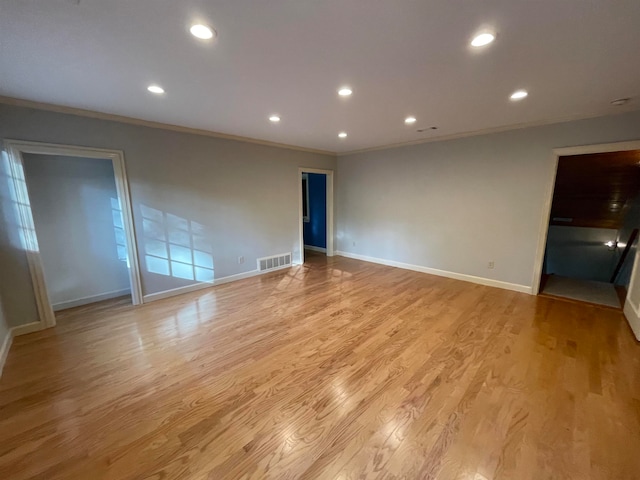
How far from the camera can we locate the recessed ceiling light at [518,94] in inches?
98.2

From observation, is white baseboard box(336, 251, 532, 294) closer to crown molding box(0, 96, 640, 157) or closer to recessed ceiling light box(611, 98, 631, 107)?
crown molding box(0, 96, 640, 157)

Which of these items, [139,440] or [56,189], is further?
[56,189]

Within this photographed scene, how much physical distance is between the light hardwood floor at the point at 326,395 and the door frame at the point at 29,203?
0.82ft

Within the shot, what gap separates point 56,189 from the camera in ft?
11.0

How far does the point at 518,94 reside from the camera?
2547 millimetres

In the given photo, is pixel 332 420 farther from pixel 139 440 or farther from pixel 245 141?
pixel 245 141

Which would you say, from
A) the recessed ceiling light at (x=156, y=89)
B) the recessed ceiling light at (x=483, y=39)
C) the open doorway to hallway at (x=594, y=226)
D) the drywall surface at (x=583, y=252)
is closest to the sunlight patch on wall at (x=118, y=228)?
the recessed ceiling light at (x=156, y=89)

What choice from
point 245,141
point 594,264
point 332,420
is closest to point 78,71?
point 245,141

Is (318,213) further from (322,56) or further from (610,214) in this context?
(610,214)

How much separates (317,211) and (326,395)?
5.30 m

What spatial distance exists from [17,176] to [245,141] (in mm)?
2838

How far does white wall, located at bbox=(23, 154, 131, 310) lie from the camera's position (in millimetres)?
3277

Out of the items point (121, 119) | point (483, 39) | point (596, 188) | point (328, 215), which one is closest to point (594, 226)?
point (596, 188)

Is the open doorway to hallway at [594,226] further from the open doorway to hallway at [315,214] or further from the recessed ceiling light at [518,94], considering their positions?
the open doorway to hallway at [315,214]
